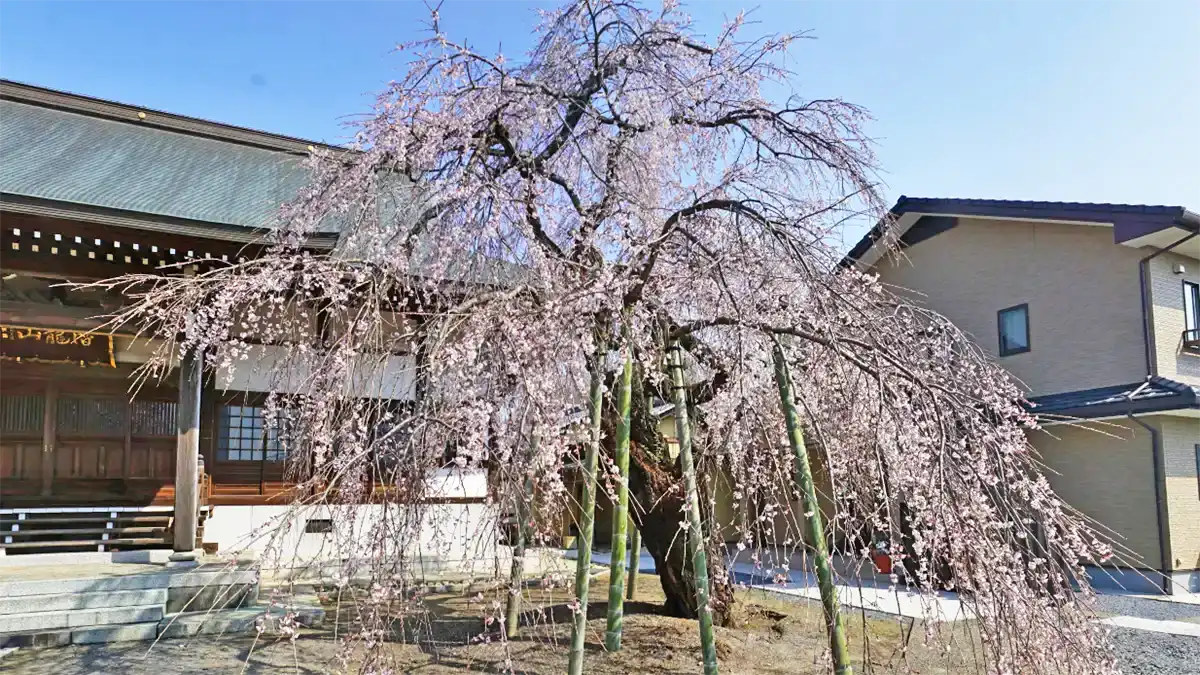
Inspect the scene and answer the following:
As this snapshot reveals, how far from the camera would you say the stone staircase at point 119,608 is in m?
6.88

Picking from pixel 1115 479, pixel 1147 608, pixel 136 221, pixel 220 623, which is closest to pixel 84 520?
pixel 220 623

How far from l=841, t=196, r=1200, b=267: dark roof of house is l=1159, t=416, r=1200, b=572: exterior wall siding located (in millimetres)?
2768

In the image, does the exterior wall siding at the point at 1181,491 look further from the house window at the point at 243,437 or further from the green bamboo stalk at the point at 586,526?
the house window at the point at 243,437

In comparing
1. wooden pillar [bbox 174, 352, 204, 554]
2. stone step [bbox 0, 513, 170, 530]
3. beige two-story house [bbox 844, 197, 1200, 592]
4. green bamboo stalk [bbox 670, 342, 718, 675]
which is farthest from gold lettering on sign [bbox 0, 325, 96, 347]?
beige two-story house [bbox 844, 197, 1200, 592]

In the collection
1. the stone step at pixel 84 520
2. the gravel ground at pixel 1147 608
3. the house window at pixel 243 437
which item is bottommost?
the gravel ground at pixel 1147 608

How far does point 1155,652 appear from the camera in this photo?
283 inches

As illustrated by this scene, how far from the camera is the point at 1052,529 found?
406 cm

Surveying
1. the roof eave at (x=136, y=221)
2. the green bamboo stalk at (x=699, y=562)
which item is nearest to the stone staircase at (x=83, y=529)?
the roof eave at (x=136, y=221)

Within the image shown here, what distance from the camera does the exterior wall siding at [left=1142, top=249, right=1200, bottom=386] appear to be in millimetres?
11578

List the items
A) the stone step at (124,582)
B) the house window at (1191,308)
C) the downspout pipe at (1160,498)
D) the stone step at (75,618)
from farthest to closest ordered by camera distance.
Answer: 1. the house window at (1191,308)
2. the downspout pipe at (1160,498)
3. the stone step at (124,582)
4. the stone step at (75,618)

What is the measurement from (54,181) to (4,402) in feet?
9.70

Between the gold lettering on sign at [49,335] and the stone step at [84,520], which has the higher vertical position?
the gold lettering on sign at [49,335]

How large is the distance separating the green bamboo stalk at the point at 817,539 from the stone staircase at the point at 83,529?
7868mm

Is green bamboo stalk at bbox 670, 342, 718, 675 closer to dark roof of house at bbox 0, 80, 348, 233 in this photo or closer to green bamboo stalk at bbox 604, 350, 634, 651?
green bamboo stalk at bbox 604, 350, 634, 651
